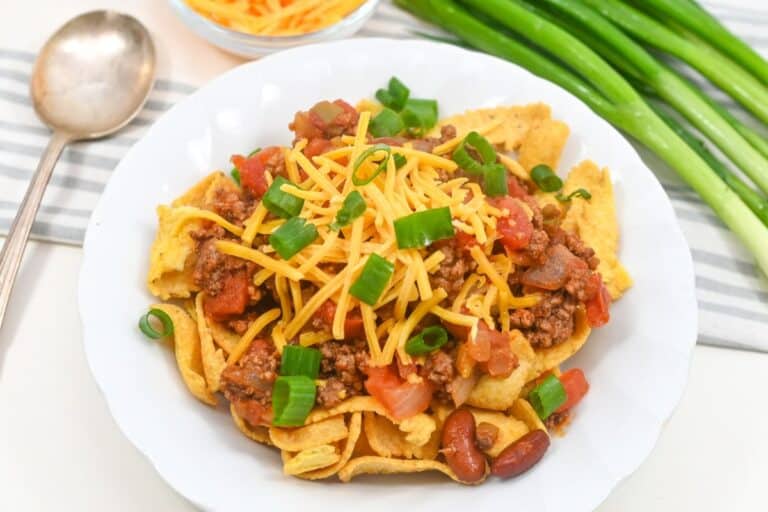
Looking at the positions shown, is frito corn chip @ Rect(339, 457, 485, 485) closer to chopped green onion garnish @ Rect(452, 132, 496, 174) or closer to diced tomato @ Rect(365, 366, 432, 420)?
diced tomato @ Rect(365, 366, 432, 420)

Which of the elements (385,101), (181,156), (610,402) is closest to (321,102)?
(385,101)

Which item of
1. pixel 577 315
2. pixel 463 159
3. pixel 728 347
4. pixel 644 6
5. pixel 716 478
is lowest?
pixel 716 478

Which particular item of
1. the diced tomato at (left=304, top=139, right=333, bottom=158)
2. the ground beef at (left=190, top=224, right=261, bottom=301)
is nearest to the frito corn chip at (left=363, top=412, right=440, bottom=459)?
the ground beef at (left=190, top=224, right=261, bottom=301)

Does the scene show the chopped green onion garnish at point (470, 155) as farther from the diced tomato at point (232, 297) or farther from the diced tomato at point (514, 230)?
the diced tomato at point (232, 297)

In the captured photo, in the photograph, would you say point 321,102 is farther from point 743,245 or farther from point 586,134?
point 743,245

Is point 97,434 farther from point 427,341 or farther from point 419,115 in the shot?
point 419,115
